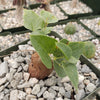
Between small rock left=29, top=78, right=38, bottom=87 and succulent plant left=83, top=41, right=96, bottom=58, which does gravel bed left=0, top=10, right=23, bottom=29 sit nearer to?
succulent plant left=83, top=41, right=96, bottom=58

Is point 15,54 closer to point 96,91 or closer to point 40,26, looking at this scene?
point 40,26

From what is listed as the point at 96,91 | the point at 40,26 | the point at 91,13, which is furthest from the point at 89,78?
the point at 91,13

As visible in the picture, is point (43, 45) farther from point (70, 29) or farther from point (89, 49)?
point (70, 29)

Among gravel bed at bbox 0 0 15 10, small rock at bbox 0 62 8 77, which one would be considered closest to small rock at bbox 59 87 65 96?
small rock at bbox 0 62 8 77

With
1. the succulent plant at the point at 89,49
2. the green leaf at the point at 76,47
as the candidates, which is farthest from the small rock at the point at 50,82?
the succulent plant at the point at 89,49

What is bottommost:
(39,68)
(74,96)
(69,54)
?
(74,96)

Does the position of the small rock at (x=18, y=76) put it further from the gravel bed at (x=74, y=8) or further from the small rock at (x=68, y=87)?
the gravel bed at (x=74, y=8)

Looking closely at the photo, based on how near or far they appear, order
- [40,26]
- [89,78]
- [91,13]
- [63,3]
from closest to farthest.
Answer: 1. [40,26]
2. [89,78]
3. [91,13]
4. [63,3]
